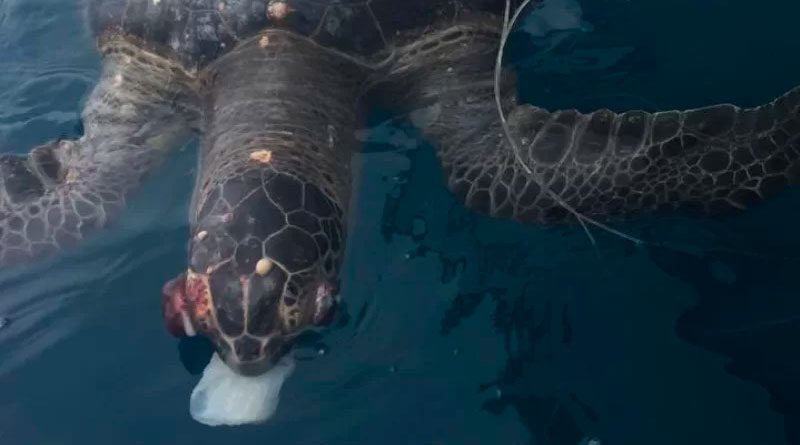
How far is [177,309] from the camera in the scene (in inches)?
112

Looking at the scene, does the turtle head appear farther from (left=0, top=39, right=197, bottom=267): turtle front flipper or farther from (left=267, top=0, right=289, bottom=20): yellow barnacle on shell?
(left=267, top=0, right=289, bottom=20): yellow barnacle on shell

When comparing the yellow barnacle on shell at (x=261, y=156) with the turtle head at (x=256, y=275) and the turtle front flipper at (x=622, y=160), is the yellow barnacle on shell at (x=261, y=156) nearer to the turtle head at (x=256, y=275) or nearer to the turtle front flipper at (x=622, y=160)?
the turtle head at (x=256, y=275)

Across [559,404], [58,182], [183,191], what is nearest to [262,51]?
[183,191]

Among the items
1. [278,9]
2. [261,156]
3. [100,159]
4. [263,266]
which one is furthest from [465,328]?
[100,159]

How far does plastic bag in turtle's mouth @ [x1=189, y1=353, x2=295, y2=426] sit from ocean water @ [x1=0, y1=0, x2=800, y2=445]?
3.6 inches

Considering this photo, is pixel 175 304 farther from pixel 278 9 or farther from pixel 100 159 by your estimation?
pixel 278 9

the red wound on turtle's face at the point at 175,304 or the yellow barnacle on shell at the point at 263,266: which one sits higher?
the yellow barnacle on shell at the point at 263,266

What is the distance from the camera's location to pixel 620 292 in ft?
10.2

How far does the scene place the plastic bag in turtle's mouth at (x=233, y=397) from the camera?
2.79 metres

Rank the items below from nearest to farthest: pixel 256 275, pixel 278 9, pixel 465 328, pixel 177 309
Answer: pixel 256 275 < pixel 177 309 < pixel 465 328 < pixel 278 9

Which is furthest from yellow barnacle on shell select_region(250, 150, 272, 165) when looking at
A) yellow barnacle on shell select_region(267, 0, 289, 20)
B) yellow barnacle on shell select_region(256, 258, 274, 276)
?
yellow barnacle on shell select_region(267, 0, 289, 20)

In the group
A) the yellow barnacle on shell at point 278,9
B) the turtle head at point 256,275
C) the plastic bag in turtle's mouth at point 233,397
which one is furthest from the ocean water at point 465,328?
the yellow barnacle on shell at point 278,9

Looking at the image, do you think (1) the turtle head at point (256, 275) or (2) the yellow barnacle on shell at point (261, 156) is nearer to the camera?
(1) the turtle head at point (256, 275)

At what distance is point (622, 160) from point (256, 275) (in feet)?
5.07
